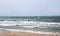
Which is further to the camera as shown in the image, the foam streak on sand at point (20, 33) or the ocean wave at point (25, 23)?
the ocean wave at point (25, 23)

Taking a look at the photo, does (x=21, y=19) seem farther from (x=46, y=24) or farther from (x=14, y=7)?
(x=46, y=24)

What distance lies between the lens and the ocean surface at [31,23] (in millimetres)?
877

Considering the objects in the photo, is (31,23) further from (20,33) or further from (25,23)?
(20,33)

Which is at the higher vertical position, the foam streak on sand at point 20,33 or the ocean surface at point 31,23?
the ocean surface at point 31,23

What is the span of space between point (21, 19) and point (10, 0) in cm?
23

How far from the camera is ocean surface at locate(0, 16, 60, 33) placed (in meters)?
0.88

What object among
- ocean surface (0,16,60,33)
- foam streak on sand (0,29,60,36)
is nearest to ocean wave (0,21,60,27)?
ocean surface (0,16,60,33)

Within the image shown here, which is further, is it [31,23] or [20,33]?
[31,23]

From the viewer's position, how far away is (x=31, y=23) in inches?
37.2

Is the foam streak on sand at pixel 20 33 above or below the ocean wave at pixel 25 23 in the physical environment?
below

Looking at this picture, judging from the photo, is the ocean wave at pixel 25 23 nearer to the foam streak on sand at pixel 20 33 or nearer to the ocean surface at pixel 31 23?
the ocean surface at pixel 31 23

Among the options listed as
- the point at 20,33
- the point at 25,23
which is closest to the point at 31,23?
the point at 25,23

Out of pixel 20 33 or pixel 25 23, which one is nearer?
pixel 20 33

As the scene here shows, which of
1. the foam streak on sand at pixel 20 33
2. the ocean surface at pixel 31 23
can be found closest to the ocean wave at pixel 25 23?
the ocean surface at pixel 31 23
